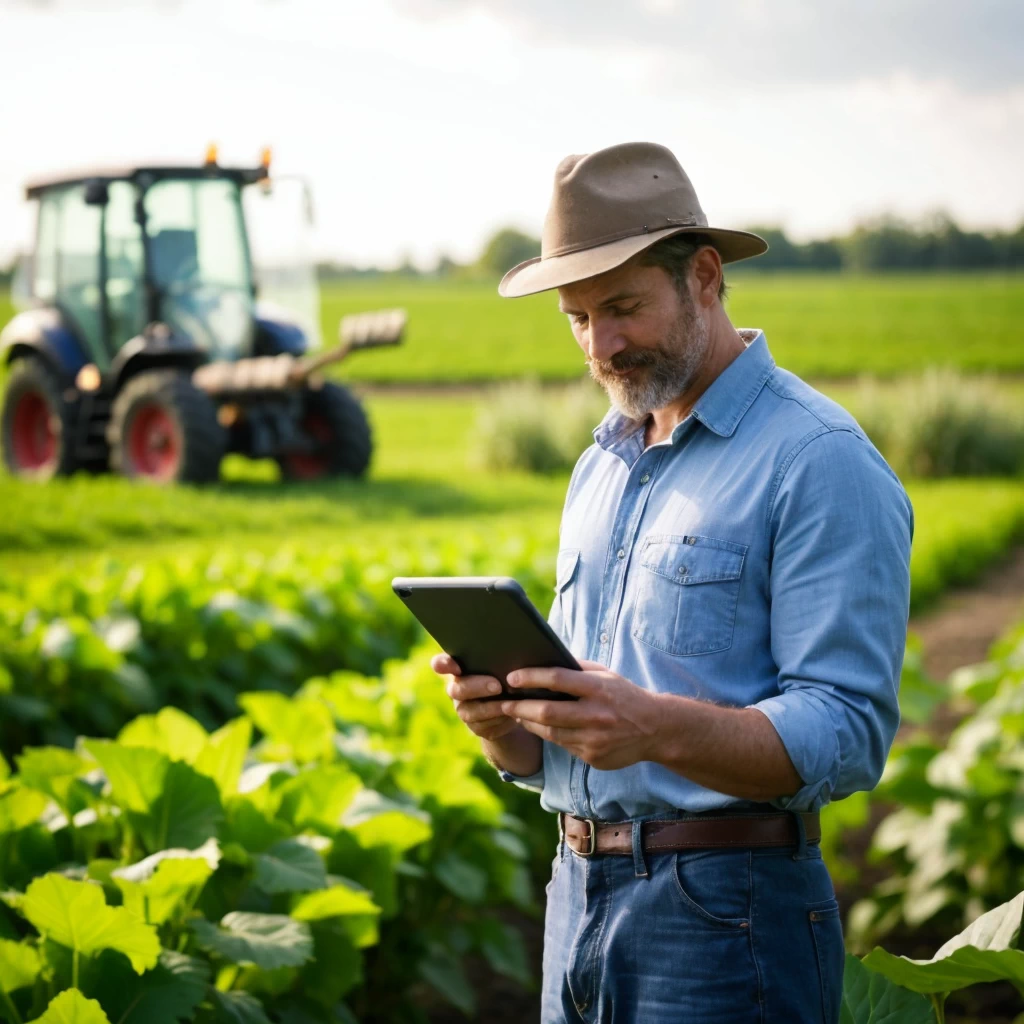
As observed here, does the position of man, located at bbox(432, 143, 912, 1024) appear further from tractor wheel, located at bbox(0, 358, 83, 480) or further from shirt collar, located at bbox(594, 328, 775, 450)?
tractor wheel, located at bbox(0, 358, 83, 480)

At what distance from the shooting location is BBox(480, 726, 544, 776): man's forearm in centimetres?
214

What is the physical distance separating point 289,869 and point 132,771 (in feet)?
1.17

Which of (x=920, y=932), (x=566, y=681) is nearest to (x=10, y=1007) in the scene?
(x=566, y=681)

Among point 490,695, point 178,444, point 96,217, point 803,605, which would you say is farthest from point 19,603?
point 96,217

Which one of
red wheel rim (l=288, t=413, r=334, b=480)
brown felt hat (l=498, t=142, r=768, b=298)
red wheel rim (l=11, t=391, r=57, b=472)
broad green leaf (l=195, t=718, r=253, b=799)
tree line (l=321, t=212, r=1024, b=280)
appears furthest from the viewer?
tree line (l=321, t=212, r=1024, b=280)

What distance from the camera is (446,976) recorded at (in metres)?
3.47

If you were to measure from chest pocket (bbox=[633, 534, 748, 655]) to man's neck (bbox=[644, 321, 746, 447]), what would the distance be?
215mm

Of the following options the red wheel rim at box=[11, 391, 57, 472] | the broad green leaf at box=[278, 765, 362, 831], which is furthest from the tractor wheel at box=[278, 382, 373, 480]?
the broad green leaf at box=[278, 765, 362, 831]

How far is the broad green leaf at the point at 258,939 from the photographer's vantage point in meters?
2.27

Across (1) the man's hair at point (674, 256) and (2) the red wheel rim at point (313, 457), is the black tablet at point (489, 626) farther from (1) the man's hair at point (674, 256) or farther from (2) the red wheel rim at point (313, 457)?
(2) the red wheel rim at point (313, 457)

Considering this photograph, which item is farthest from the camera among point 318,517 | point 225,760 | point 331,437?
point 331,437

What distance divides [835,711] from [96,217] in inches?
493

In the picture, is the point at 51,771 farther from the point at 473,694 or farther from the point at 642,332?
the point at 642,332

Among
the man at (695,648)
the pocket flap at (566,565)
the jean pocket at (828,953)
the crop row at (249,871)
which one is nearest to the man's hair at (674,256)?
the man at (695,648)
